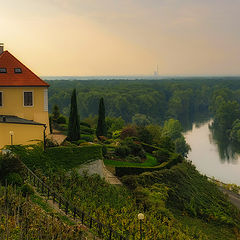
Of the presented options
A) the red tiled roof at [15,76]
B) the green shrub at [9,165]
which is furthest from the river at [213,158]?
the green shrub at [9,165]

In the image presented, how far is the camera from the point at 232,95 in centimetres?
13812

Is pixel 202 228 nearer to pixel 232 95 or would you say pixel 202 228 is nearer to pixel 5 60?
pixel 5 60

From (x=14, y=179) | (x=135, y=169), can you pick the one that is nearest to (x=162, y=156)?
(x=135, y=169)

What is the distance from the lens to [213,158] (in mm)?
56094

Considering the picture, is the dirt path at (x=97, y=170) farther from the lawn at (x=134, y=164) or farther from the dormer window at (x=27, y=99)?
the dormer window at (x=27, y=99)

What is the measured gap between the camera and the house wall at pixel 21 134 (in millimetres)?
21828

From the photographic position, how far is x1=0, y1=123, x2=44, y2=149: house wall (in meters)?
21.8

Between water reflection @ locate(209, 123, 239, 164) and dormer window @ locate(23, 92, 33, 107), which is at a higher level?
dormer window @ locate(23, 92, 33, 107)

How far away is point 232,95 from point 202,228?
12511cm

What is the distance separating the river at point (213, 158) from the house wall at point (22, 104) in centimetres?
2669

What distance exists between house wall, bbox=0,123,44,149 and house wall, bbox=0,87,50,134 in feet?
10.1

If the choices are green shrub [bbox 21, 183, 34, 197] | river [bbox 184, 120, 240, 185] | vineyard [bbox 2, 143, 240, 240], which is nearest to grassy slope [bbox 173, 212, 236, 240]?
vineyard [bbox 2, 143, 240, 240]

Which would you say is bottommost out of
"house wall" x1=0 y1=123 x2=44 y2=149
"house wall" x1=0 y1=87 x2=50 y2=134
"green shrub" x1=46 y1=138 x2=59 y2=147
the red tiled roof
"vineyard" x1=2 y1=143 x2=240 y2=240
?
"vineyard" x1=2 y1=143 x2=240 y2=240

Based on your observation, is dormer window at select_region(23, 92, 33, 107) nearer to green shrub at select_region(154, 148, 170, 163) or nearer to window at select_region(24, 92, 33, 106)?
window at select_region(24, 92, 33, 106)
